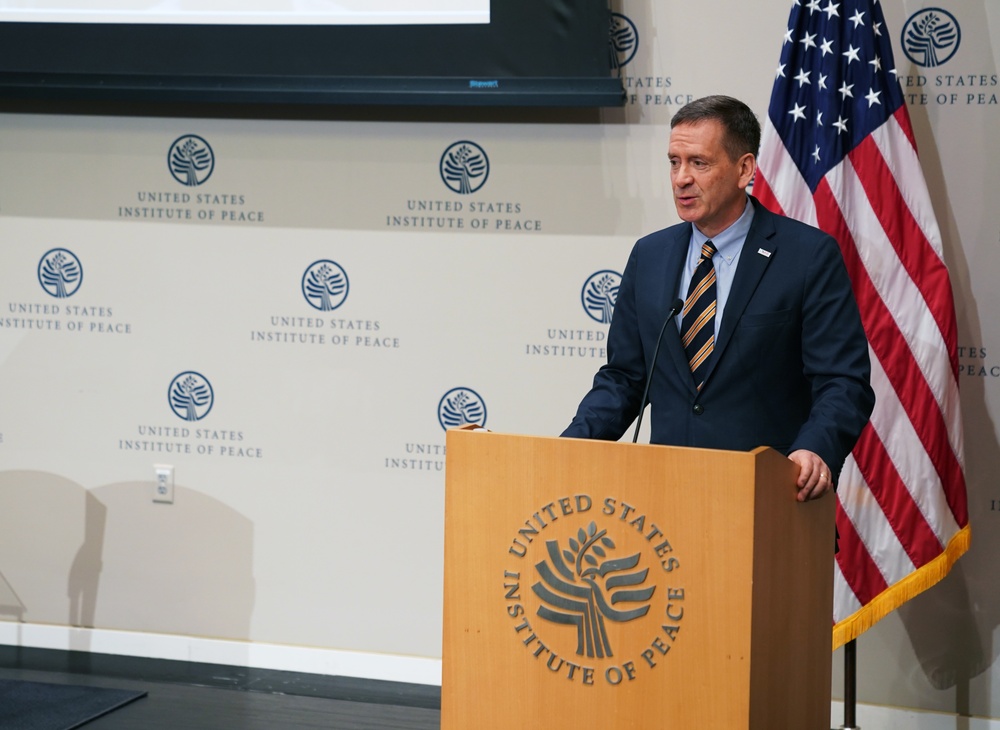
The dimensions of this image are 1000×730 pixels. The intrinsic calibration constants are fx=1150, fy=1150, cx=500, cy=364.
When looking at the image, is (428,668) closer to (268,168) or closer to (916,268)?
(268,168)

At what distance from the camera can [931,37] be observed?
3.74 m

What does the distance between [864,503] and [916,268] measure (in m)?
0.74

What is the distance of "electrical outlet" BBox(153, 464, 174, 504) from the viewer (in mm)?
4496

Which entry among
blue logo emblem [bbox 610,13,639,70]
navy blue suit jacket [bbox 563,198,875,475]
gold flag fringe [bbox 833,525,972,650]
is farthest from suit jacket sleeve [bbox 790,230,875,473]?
blue logo emblem [bbox 610,13,639,70]

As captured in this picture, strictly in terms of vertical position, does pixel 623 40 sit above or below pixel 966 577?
above

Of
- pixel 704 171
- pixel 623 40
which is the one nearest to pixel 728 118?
pixel 704 171

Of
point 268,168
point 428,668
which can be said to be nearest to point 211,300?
point 268,168

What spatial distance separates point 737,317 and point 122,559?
9.99 ft

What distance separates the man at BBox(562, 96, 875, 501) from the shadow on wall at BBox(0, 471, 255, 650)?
7.84 feet

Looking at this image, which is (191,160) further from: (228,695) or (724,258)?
(724,258)

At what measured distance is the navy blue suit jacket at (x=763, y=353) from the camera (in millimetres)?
2441

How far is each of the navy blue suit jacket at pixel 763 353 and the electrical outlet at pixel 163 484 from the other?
7.96ft

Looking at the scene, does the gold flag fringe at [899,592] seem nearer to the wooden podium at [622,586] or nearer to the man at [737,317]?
the man at [737,317]

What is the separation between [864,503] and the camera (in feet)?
11.6
